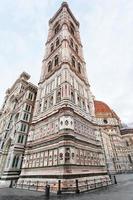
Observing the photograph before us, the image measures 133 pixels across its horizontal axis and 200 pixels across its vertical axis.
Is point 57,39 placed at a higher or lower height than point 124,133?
higher

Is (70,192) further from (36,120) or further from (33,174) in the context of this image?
(36,120)

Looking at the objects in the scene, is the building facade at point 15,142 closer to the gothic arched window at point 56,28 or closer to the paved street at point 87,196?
the paved street at point 87,196

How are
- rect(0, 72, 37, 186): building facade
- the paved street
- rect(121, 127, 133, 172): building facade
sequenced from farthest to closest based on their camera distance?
rect(121, 127, 133, 172): building facade
rect(0, 72, 37, 186): building facade
the paved street

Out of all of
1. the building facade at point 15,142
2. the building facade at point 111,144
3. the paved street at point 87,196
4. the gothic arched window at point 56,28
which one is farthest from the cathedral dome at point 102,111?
the paved street at point 87,196

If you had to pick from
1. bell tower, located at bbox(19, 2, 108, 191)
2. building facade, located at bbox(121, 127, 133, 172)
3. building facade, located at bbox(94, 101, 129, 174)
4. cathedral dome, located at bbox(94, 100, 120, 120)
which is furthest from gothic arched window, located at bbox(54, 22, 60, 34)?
building facade, located at bbox(121, 127, 133, 172)

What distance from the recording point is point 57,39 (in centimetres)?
3412

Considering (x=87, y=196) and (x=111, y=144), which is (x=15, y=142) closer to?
(x=87, y=196)

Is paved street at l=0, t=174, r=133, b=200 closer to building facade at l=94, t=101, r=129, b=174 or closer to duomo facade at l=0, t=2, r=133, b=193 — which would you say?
duomo facade at l=0, t=2, r=133, b=193

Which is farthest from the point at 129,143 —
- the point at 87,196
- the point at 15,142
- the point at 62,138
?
the point at 87,196

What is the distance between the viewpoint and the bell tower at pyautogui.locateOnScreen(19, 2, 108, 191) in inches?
556

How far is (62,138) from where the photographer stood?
15.2 metres

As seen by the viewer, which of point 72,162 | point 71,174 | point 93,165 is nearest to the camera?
point 71,174

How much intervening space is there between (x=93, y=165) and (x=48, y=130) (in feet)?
26.3

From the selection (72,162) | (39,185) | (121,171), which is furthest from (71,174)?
(121,171)
